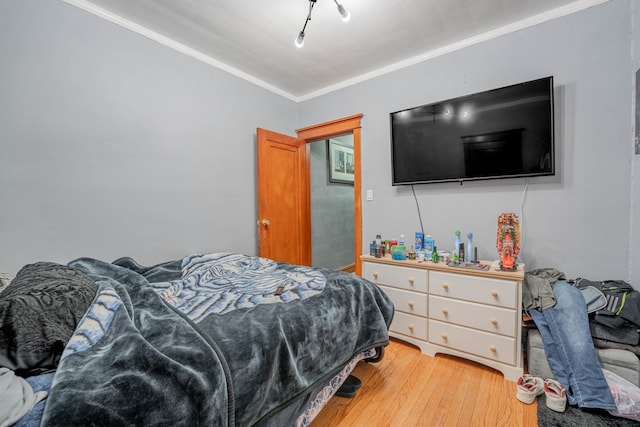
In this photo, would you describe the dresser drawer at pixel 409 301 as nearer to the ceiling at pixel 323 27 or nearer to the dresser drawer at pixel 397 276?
the dresser drawer at pixel 397 276

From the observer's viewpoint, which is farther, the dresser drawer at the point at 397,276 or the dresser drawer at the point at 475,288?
the dresser drawer at the point at 397,276

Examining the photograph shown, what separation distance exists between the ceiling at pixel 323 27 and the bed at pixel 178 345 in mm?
1930

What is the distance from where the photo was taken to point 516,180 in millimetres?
2166

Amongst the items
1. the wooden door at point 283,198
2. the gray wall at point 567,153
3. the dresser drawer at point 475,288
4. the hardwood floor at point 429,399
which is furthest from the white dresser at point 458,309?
the wooden door at point 283,198

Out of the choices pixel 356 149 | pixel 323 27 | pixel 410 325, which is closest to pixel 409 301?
pixel 410 325

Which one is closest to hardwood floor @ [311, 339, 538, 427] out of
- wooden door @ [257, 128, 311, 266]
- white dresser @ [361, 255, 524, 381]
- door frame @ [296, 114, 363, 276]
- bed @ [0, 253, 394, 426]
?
white dresser @ [361, 255, 524, 381]

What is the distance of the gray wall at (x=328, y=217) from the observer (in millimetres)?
3937

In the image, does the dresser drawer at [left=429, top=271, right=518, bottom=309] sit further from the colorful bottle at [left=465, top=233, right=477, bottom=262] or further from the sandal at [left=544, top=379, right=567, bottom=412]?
the sandal at [left=544, top=379, right=567, bottom=412]

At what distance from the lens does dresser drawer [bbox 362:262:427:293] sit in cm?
216

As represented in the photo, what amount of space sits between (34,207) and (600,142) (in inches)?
154

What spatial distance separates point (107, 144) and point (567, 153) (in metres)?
3.50

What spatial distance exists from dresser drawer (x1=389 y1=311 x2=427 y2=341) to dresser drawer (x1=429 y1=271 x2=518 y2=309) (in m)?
0.28

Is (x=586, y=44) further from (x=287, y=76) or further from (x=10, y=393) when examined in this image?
(x=10, y=393)

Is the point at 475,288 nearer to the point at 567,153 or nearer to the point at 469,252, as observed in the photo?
the point at 469,252
